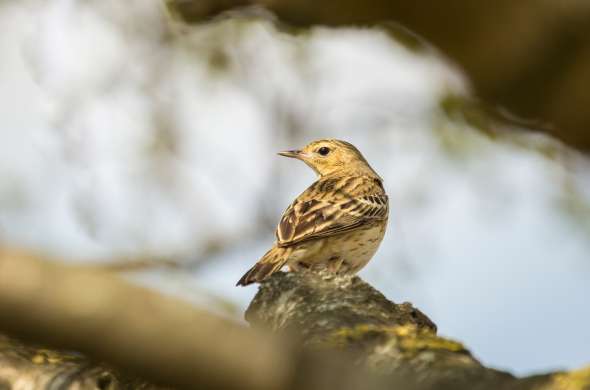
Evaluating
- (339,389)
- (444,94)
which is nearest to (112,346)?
(339,389)

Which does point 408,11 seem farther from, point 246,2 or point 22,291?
point 22,291

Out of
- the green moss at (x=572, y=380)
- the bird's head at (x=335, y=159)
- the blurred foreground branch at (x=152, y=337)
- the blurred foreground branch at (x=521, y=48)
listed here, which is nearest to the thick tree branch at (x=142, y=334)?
the blurred foreground branch at (x=152, y=337)

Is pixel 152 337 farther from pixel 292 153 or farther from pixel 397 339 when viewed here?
pixel 292 153

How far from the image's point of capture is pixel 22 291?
7.32 ft

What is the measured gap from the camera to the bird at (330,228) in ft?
25.5

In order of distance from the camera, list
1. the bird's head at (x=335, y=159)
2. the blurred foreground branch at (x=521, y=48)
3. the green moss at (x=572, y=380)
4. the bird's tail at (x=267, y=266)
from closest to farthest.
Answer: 1. the blurred foreground branch at (x=521, y=48)
2. the green moss at (x=572, y=380)
3. the bird's tail at (x=267, y=266)
4. the bird's head at (x=335, y=159)

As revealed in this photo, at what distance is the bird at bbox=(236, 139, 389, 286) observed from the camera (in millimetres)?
7781

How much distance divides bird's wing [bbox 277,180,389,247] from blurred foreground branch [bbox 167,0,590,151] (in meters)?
5.12

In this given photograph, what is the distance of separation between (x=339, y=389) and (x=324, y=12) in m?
1.18

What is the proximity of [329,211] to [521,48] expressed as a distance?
19.6 feet

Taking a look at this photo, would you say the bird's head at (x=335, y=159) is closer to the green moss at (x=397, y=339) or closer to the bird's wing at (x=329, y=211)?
the bird's wing at (x=329, y=211)

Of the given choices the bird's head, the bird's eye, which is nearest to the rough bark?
the bird's head

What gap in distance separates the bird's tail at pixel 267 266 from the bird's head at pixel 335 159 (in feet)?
8.31

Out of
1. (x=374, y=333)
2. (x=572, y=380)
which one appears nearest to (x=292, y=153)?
(x=374, y=333)
